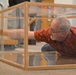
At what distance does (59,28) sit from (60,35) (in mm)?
33

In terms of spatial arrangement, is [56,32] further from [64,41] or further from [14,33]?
[14,33]

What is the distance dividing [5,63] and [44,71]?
282 millimetres

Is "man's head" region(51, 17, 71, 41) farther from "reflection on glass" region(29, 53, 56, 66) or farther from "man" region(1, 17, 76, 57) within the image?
"reflection on glass" region(29, 53, 56, 66)

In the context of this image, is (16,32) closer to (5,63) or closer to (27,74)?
(5,63)

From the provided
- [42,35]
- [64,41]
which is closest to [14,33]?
[42,35]

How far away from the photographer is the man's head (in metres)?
1.08

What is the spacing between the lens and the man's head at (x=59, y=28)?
108cm

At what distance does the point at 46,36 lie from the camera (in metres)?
1.20

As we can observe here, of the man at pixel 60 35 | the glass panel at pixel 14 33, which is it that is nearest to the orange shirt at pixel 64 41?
the man at pixel 60 35

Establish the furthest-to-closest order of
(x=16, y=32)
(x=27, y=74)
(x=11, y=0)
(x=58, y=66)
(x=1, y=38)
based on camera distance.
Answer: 1. (x=11, y=0)
2. (x=1, y=38)
3. (x=16, y=32)
4. (x=58, y=66)
5. (x=27, y=74)

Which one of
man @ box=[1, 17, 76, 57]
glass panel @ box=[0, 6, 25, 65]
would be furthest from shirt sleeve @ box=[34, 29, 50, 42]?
glass panel @ box=[0, 6, 25, 65]

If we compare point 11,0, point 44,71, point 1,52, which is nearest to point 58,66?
point 44,71

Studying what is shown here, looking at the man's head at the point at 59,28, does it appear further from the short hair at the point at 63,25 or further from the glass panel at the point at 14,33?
the glass panel at the point at 14,33

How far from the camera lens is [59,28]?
1.09m
